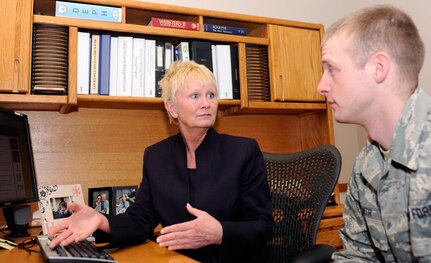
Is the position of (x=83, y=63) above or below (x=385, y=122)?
above

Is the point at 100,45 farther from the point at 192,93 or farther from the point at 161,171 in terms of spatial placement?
the point at 161,171

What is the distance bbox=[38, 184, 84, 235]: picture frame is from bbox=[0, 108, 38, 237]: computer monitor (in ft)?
0.21

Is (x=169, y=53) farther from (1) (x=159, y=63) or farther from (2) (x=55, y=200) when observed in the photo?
(2) (x=55, y=200)

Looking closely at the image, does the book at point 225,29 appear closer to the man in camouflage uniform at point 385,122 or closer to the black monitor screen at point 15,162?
the black monitor screen at point 15,162

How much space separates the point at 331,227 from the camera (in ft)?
6.26

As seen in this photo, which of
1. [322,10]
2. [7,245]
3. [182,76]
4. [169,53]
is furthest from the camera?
[322,10]

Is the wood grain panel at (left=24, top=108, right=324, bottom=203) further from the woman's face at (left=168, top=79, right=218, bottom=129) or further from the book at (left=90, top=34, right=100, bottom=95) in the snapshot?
the woman's face at (left=168, top=79, right=218, bottom=129)

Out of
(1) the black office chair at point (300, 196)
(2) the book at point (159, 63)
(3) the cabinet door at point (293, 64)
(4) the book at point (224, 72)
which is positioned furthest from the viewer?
(3) the cabinet door at point (293, 64)

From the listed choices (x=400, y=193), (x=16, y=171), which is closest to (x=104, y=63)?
(x=16, y=171)

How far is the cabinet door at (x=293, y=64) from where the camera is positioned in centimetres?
213

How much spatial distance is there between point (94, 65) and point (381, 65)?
51.1 inches

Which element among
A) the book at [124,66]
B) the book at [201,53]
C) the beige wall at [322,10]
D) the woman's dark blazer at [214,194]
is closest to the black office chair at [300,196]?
the woman's dark blazer at [214,194]

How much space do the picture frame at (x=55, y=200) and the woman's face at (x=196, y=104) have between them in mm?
627

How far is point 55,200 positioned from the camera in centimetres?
174
